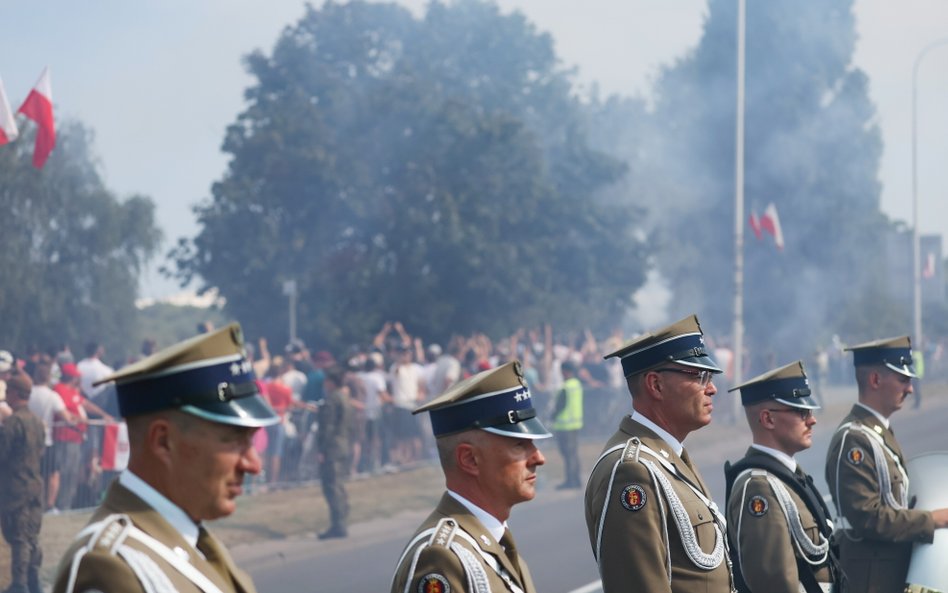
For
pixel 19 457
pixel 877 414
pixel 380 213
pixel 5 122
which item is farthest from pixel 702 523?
pixel 380 213

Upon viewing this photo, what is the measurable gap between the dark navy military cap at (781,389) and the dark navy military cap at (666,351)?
93 centimetres

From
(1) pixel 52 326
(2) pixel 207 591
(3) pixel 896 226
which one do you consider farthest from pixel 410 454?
(3) pixel 896 226

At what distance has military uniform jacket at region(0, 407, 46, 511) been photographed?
10.8m

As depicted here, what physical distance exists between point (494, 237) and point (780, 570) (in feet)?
92.2

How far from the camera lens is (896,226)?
179 feet

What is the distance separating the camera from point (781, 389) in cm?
581

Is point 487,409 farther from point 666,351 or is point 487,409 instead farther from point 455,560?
point 666,351

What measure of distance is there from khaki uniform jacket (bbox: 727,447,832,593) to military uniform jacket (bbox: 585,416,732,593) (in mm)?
700

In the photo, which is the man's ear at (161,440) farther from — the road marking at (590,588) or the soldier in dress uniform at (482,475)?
the road marking at (590,588)

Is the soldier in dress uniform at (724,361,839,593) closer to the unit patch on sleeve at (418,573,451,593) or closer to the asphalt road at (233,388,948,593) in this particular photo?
the unit patch on sleeve at (418,573,451,593)

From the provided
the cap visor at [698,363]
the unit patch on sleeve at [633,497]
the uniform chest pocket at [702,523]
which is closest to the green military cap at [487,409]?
the unit patch on sleeve at [633,497]

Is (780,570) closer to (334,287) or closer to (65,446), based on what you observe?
(65,446)

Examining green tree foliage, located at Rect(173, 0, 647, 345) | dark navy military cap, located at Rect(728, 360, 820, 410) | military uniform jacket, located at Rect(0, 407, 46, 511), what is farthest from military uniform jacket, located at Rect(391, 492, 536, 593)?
green tree foliage, located at Rect(173, 0, 647, 345)

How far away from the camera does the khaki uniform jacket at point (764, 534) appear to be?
5316mm
